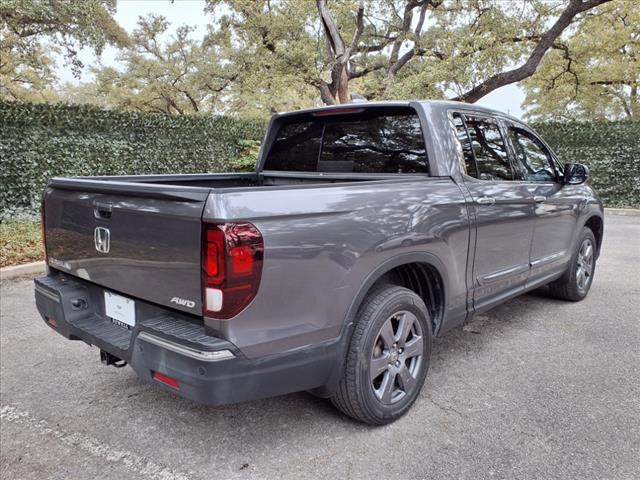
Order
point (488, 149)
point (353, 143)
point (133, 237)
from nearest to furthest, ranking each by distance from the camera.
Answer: point (133, 237) < point (353, 143) < point (488, 149)

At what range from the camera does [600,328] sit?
4.04 m

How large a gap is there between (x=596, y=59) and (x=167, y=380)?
21619 millimetres

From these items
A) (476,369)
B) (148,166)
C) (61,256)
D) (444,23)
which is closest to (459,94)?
(444,23)

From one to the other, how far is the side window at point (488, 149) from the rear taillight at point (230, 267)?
77.7 inches

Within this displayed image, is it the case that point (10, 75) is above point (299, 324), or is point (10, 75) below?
above

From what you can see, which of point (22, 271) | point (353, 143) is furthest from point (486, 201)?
point (22, 271)

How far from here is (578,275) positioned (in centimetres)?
471

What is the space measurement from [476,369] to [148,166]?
27.8ft

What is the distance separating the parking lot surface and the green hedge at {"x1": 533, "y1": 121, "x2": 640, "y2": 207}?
34.9ft

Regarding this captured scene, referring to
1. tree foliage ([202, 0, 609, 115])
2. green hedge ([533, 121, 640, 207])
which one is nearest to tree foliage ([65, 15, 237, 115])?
tree foliage ([202, 0, 609, 115])

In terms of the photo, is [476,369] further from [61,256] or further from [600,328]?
[61,256]

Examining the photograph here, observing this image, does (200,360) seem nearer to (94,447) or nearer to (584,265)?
(94,447)

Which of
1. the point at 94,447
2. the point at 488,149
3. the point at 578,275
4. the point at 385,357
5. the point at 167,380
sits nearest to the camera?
the point at 167,380

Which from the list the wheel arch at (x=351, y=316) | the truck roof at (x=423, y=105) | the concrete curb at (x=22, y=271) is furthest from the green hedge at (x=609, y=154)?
the concrete curb at (x=22, y=271)
